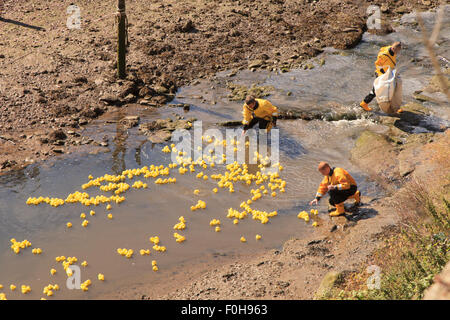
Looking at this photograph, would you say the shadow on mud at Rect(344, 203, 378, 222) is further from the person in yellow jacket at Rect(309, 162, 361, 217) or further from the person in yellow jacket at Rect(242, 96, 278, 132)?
the person in yellow jacket at Rect(242, 96, 278, 132)

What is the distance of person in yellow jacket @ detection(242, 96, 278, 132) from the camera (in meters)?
12.3

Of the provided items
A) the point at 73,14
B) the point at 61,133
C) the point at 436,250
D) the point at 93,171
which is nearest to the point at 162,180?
the point at 93,171

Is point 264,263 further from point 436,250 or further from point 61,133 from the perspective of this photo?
point 61,133

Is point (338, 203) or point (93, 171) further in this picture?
point (93, 171)

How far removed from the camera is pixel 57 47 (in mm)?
16141

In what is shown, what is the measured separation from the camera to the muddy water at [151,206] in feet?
28.6

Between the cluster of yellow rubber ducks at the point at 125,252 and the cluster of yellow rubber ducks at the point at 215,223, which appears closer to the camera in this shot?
the cluster of yellow rubber ducks at the point at 125,252

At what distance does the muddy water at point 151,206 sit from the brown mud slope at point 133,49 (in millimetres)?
983

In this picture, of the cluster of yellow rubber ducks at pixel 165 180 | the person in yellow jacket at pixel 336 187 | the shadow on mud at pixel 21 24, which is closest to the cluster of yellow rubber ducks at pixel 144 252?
the cluster of yellow rubber ducks at pixel 165 180

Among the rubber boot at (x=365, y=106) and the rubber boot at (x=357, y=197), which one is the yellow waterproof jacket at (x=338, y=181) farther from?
the rubber boot at (x=365, y=106)

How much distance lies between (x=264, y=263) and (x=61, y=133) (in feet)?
23.0

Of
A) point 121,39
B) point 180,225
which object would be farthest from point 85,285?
point 121,39

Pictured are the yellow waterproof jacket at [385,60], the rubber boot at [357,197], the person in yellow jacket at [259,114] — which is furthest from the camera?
the yellow waterproof jacket at [385,60]

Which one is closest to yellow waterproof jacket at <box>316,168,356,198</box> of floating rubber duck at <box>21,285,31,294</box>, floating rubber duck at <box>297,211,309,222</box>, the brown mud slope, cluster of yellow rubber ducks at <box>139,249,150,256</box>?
floating rubber duck at <box>297,211,309,222</box>
